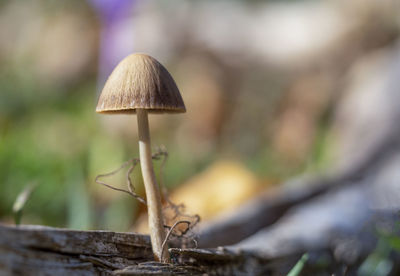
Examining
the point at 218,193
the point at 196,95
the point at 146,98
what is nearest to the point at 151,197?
the point at 146,98

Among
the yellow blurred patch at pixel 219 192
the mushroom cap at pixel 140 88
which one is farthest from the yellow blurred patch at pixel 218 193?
the mushroom cap at pixel 140 88

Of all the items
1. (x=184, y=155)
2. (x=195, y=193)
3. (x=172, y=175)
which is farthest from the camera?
(x=184, y=155)

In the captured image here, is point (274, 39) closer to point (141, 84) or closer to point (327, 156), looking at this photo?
point (327, 156)

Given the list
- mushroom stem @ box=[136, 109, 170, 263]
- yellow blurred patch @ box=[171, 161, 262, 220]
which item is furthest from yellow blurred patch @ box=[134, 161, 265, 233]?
mushroom stem @ box=[136, 109, 170, 263]

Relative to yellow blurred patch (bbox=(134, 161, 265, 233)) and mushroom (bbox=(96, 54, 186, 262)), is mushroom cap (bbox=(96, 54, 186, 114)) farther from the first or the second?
yellow blurred patch (bbox=(134, 161, 265, 233))

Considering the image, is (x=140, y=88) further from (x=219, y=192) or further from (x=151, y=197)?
(x=219, y=192)

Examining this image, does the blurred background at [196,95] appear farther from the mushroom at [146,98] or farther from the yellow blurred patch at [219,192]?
the mushroom at [146,98]

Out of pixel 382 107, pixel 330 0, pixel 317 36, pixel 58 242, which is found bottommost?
pixel 58 242

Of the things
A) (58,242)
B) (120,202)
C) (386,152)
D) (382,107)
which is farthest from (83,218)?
(382,107)
